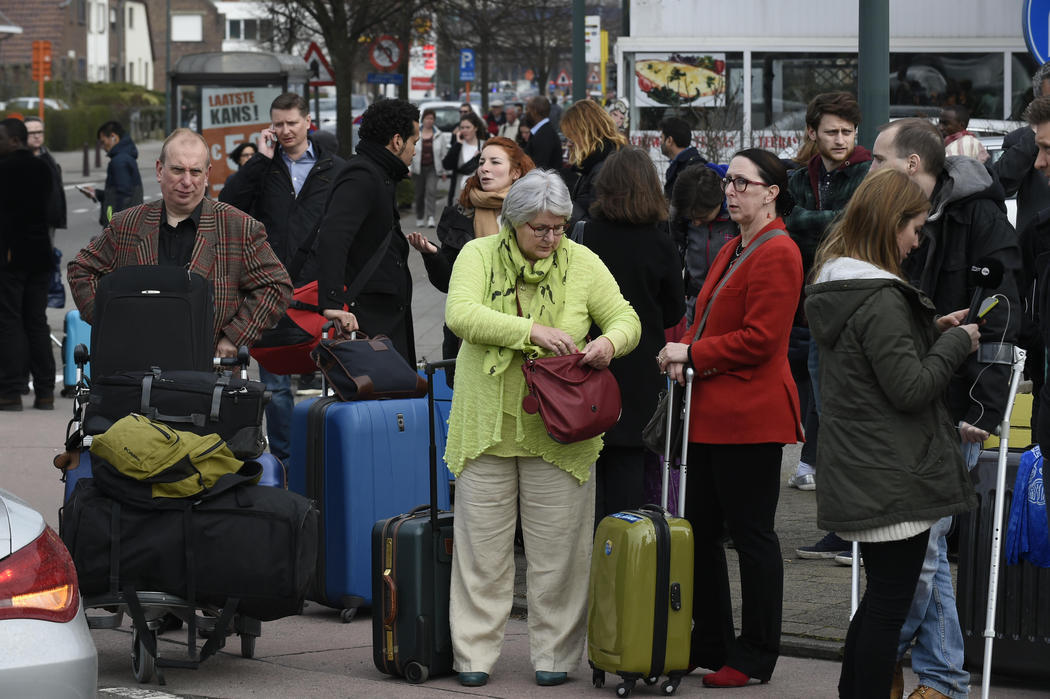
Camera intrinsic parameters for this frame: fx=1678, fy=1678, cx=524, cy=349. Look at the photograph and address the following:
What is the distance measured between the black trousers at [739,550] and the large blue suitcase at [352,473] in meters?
1.59

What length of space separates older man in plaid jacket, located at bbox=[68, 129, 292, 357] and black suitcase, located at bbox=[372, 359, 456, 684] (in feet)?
3.62

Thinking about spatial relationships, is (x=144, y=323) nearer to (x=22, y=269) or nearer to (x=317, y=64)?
(x=22, y=269)

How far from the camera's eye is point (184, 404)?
6.05 m

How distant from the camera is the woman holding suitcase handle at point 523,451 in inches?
231

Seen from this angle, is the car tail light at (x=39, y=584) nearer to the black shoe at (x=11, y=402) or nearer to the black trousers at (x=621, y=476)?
the black trousers at (x=621, y=476)

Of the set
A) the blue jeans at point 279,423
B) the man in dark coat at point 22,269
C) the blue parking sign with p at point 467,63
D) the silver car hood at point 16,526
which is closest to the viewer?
the silver car hood at point 16,526

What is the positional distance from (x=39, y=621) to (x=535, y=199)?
241 centimetres

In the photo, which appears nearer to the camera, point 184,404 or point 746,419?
point 746,419

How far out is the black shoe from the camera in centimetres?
1268

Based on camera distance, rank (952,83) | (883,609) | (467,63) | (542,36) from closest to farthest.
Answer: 1. (883,609)
2. (952,83)
3. (467,63)
4. (542,36)

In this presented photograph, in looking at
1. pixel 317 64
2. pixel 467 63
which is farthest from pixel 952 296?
pixel 467 63

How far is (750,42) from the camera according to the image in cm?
2391

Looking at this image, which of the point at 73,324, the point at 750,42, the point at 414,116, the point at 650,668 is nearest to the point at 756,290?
the point at 650,668

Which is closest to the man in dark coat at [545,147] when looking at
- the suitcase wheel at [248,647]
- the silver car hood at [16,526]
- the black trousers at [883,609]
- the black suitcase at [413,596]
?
the suitcase wheel at [248,647]
